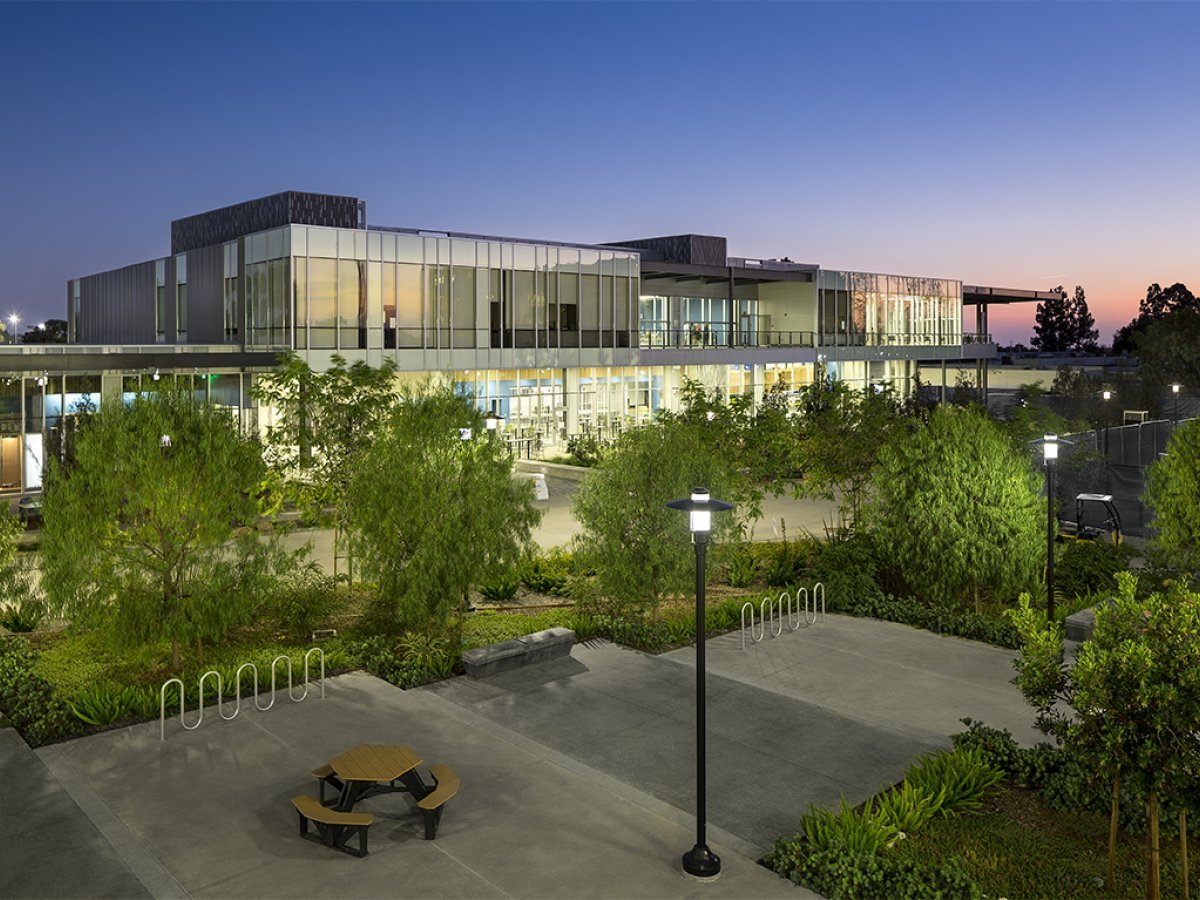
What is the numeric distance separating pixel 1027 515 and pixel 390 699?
11579 millimetres

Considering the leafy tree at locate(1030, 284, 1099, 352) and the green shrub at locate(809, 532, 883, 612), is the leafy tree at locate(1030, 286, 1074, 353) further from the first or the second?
the green shrub at locate(809, 532, 883, 612)

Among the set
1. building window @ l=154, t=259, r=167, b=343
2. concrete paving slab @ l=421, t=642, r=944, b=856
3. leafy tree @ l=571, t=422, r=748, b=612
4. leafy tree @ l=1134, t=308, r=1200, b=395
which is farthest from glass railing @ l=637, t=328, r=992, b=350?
concrete paving slab @ l=421, t=642, r=944, b=856

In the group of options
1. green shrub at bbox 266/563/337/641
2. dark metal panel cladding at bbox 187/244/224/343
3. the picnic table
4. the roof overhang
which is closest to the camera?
the picnic table

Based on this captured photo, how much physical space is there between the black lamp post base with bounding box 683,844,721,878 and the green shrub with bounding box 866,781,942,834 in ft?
5.30

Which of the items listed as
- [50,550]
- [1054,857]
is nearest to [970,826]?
[1054,857]

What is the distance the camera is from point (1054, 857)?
9586 mm

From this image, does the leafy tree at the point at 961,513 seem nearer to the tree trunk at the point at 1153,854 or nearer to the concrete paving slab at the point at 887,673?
the concrete paving slab at the point at 887,673

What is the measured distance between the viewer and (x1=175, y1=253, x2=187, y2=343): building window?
156ft

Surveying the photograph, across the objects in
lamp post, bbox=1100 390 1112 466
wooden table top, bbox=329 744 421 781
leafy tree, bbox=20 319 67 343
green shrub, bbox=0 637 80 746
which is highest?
leafy tree, bbox=20 319 67 343

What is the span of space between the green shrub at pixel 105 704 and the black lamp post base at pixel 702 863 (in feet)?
25.7

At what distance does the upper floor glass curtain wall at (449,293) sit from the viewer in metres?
39.9

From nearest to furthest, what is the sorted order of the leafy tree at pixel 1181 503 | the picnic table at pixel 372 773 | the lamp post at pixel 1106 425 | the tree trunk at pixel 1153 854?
the tree trunk at pixel 1153 854
the picnic table at pixel 372 773
the leafy tree at pixel 1181 503
the lamp post at pixel 1106 425

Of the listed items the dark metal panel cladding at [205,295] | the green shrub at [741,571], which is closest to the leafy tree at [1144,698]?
the green shrub at [741,571]

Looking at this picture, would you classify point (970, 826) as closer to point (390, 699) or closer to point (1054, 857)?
point (1054, 857)
